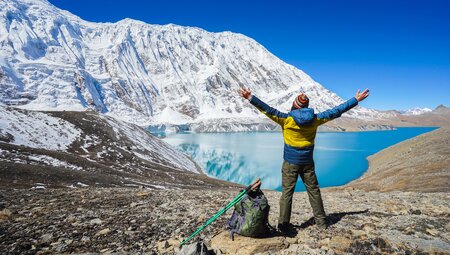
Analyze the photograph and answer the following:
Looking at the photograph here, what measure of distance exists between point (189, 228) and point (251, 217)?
249 centimetres

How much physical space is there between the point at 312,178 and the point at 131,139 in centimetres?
8181

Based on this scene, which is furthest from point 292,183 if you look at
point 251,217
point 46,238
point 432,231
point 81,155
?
point 81,155

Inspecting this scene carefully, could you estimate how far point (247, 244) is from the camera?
698cm

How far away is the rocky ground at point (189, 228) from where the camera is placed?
7051 mm

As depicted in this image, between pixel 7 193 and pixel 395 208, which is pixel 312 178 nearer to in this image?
pixel 395 208

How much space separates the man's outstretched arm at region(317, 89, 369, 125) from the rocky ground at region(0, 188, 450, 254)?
3016 mm

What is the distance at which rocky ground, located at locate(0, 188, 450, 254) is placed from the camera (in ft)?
23.1

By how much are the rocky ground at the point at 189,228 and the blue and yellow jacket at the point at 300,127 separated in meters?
2.09

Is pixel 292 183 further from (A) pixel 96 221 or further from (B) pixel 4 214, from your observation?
(B) pixel 4 214

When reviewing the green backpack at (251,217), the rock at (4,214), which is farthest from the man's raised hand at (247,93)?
the rock at (4,214)

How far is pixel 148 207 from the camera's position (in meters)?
11.2

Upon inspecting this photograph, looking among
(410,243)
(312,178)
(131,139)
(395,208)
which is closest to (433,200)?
(395,208)

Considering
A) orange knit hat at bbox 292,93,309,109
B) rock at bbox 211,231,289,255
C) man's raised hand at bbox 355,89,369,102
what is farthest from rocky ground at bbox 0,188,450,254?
man's raised hand at bbox 355,89,369,102

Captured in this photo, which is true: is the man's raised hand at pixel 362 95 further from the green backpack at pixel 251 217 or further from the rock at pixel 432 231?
the rock at pixel 432 231
